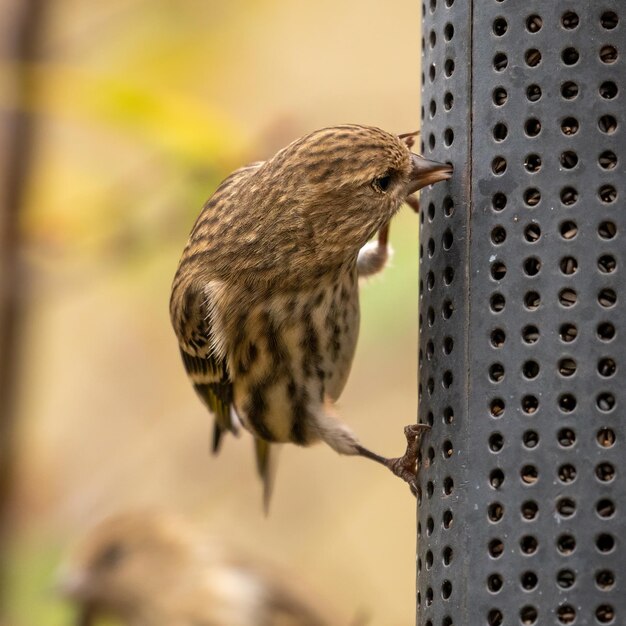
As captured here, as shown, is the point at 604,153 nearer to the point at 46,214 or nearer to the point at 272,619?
the point at 46,214

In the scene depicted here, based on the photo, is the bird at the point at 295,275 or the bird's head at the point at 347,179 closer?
the bird's head at the point at 347,179

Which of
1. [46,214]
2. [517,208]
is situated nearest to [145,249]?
[46,214]

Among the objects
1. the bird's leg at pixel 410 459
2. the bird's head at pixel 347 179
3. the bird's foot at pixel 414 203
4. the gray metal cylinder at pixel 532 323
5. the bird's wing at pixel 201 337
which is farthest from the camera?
the bird's wing at pixel 201 337

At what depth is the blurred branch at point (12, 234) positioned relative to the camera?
724cm

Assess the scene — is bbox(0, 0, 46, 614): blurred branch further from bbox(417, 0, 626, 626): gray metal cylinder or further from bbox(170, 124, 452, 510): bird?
bbox(417, 0, 626, 626): gray metal cylinder

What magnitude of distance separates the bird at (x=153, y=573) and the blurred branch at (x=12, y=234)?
7.23 ft

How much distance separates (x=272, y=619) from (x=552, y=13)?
569cm

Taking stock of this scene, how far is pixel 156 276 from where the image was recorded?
9.55 metres

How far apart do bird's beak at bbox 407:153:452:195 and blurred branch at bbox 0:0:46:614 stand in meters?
3.02

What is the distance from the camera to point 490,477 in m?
4.30

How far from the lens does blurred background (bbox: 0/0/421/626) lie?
6.64 meters

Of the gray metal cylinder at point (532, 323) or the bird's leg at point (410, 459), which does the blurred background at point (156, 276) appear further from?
the gray metal cylinder at point (532, 323)

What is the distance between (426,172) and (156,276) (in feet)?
17.0

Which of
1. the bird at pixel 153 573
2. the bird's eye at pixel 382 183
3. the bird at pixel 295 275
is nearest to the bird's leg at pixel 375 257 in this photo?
the bird at pixel 295 275
